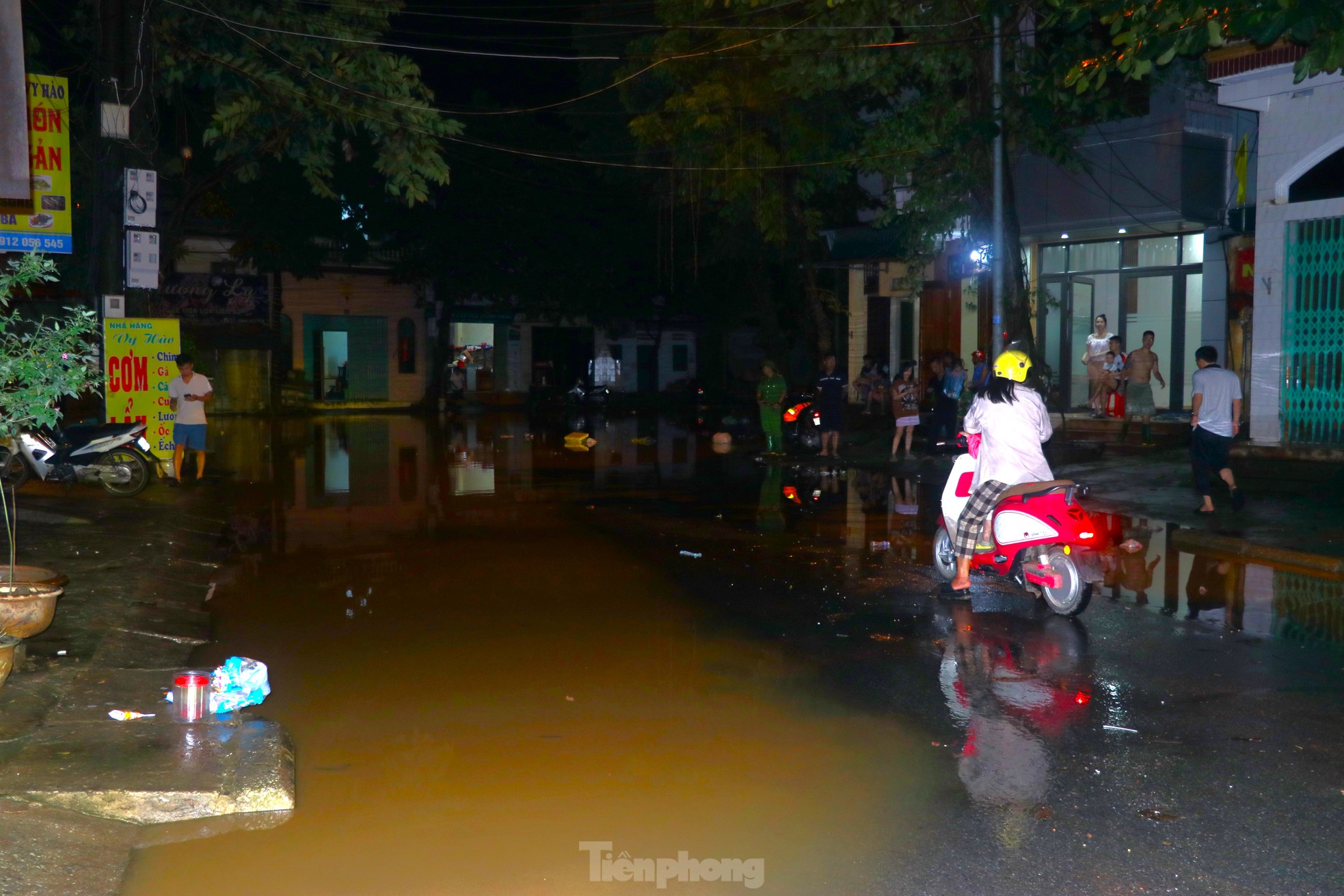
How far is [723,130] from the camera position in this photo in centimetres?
2469

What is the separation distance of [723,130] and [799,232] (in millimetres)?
2835

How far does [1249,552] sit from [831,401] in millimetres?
10688

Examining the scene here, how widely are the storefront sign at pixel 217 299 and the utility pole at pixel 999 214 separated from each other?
29.6 m

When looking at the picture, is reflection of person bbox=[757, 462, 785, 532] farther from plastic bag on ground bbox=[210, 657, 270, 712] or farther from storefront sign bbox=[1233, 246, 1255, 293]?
storefront sign bbox=[1233, 246, 1255, 293]

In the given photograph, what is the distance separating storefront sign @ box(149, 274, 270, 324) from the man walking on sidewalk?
112 ft

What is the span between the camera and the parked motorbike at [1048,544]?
8.12 metres

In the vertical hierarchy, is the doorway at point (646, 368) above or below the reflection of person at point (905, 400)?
above

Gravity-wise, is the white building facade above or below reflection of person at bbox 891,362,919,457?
above

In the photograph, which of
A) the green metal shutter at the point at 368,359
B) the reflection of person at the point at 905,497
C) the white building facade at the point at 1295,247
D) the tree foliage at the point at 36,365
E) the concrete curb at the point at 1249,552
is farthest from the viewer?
the green metal shutter at the point at 368,359

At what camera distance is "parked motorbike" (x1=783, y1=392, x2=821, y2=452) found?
22734 millimetres

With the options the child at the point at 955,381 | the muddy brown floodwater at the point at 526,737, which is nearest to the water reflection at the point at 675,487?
the child at the point at 955,381

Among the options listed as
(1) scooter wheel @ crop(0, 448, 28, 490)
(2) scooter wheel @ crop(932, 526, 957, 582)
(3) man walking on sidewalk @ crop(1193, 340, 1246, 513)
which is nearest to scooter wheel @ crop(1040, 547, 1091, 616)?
(2) scooter wheel @ crop(932, 526, 957, 582)

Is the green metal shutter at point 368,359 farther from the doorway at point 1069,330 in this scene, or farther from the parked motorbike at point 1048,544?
the parked motorbike at point 1048,544

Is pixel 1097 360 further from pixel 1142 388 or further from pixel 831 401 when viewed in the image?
pixel 831 401
